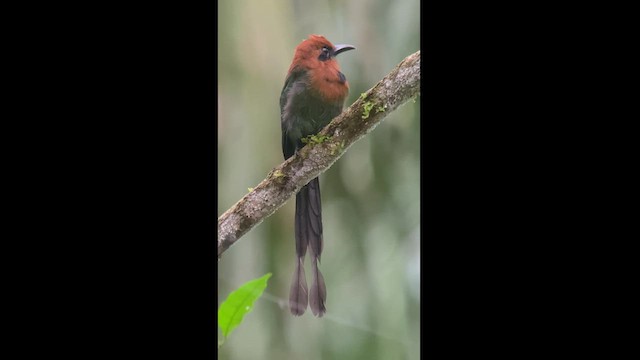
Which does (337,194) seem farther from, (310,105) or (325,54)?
(325,54)

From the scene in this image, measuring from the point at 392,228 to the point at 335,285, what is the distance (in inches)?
10.2

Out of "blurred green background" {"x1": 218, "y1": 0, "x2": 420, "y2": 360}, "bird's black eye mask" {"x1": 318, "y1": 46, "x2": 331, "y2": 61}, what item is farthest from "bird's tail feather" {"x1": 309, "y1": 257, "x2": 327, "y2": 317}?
"bird's black eye mask" {"x1": 318, "y1": 46, "x2": 331, "y2": 61}

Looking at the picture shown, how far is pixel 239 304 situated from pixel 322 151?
0.59 m

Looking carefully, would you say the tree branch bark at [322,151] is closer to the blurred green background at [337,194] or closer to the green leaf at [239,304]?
the blurred green background at [337,194]

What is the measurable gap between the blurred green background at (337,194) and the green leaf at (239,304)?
101 millimetres

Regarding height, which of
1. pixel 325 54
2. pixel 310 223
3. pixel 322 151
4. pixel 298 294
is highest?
pixel 325 54

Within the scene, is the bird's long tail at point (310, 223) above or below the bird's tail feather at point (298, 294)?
above

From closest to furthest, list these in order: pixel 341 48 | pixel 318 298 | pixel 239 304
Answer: pixel 239 304 < pixel 318 298 < pixel 341 48

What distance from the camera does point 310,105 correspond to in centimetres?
243

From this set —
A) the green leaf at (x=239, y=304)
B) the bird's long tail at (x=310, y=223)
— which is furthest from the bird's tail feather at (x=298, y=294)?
the green leaf at (x=239, y=304)

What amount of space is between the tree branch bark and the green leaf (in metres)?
0.21

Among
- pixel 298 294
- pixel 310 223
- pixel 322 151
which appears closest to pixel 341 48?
pixel 322 151

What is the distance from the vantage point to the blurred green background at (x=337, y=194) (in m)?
2.26

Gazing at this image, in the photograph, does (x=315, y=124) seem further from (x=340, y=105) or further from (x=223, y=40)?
(x=223, y=40)
